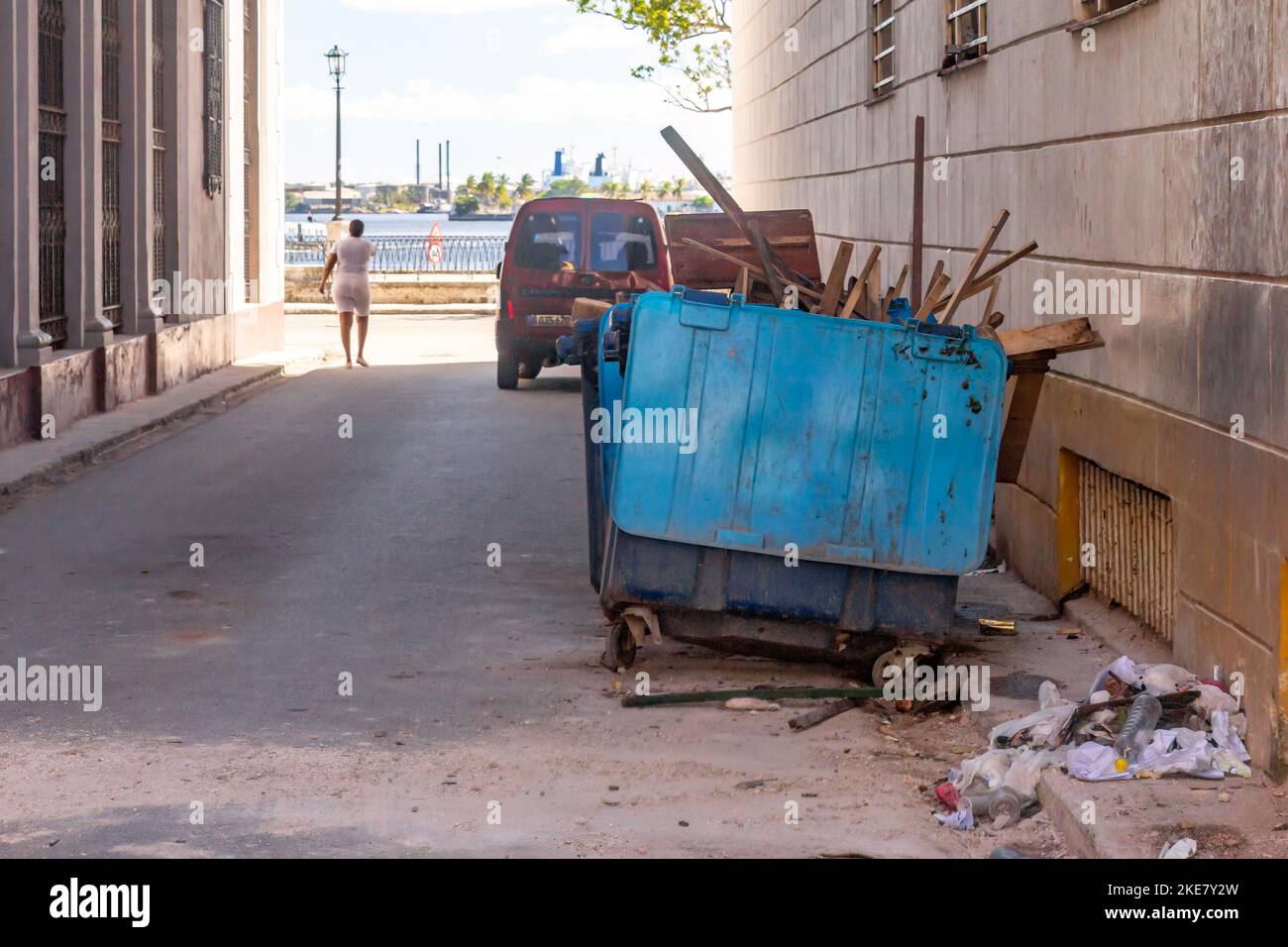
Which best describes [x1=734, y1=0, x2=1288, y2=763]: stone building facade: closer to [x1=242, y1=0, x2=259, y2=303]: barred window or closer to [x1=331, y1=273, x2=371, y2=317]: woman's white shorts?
[x1=331, y1=273, x2=371, y2=317]: woman's white shorts

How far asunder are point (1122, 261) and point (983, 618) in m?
1.83

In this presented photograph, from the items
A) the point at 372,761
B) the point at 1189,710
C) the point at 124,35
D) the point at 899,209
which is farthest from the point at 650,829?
the point at 124,35

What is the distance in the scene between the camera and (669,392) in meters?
7.04

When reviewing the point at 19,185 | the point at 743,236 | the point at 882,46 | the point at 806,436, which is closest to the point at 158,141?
the point at 19,185

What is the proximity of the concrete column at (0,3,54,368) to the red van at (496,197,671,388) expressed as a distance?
581 centimetres

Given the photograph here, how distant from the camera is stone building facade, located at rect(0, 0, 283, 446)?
14914 millimetres

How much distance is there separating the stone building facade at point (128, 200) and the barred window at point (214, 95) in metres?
0.04

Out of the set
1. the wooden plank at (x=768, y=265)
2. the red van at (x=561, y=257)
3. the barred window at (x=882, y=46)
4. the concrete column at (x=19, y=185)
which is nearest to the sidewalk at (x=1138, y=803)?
the wooden plank at (x=768, y=265)

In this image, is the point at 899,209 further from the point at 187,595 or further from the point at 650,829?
the point at 650,829

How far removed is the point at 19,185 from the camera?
14875 millimetres

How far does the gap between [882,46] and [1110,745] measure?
9.72 metres

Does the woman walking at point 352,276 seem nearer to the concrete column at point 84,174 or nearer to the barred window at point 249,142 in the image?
the barred window at point 249,142

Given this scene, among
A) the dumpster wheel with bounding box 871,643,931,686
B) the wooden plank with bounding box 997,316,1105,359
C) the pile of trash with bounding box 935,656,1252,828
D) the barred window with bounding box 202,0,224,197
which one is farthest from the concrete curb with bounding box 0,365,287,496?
the pile of trash with bounding box 935,656,1252,828

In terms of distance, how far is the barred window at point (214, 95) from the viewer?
73.7 ft
